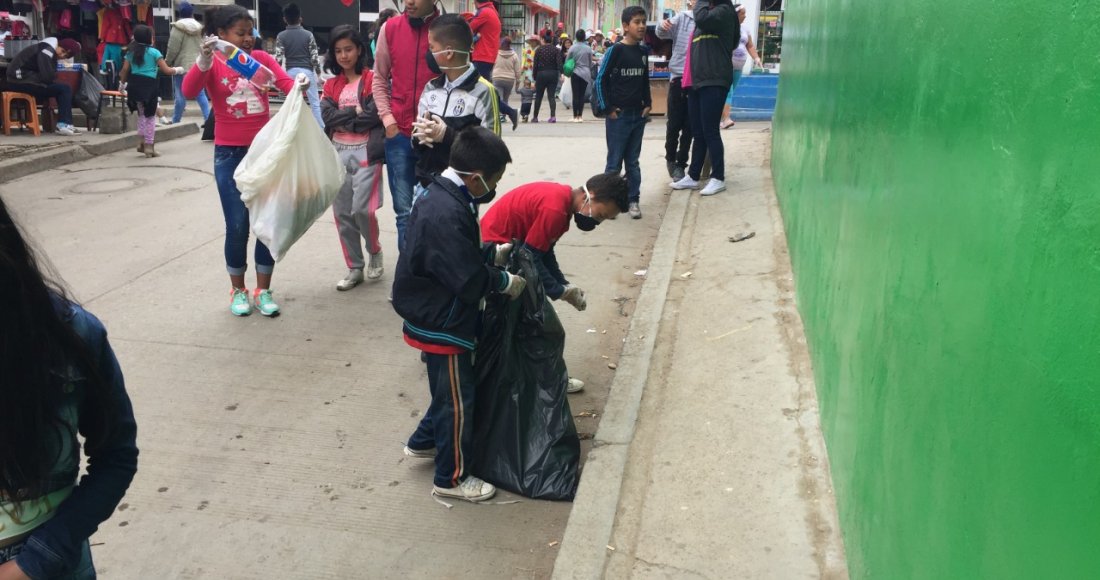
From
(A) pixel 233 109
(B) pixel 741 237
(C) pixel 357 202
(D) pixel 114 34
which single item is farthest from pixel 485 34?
(D) pixel 114 34

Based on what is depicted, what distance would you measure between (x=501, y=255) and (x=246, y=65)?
2593 mm

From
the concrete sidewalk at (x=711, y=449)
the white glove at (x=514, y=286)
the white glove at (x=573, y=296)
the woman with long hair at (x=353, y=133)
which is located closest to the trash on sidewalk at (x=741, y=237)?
the concrete sidewalk at (x=711, y=449)

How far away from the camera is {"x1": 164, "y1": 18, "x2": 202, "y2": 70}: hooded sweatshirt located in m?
9.57

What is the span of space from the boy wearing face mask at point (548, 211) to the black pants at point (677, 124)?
4735 millimetres

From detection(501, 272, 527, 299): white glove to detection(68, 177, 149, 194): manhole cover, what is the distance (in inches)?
284

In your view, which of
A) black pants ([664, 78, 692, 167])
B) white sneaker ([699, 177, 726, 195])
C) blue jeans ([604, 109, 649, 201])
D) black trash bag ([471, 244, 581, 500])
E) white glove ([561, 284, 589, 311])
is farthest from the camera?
black pants ([664, 78, 692, 167])

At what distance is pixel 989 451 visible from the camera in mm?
1815

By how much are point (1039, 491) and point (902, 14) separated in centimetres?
197

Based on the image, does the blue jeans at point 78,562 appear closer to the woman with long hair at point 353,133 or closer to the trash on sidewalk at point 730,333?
the trash on sidewalk at point 730,333

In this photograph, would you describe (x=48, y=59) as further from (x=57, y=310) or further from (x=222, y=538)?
(x=57, y=310)

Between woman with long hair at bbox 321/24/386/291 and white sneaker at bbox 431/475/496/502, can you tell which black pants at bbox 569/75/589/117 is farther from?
white sneaker at bbox 431/475/496/502

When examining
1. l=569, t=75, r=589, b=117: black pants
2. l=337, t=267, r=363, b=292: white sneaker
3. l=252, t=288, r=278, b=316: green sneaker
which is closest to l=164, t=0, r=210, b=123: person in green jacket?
l=337, t=267, r=363, b=292: white sneaker

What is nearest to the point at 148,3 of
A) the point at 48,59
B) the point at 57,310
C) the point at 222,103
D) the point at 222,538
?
the point at 48,59

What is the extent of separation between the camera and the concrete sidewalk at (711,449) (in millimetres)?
3367
